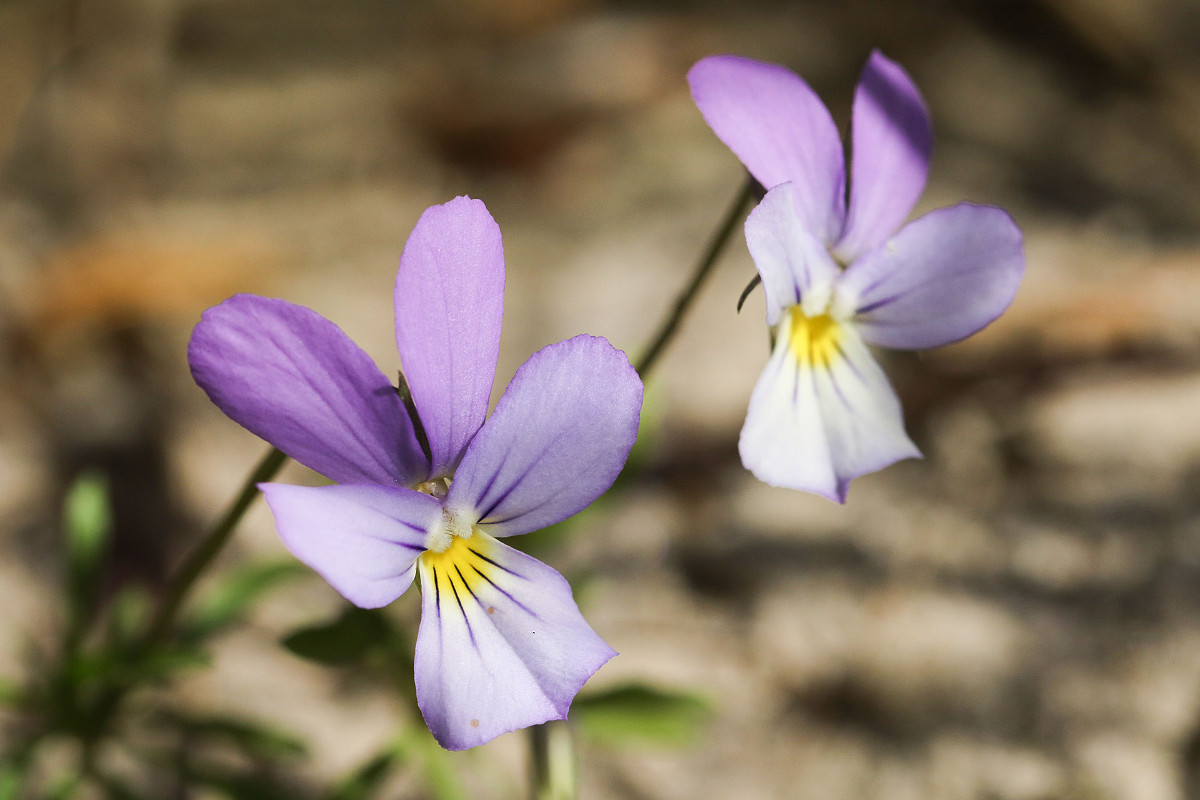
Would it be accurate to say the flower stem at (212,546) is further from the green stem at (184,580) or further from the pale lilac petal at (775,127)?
the pale lilac petal at (775,127)

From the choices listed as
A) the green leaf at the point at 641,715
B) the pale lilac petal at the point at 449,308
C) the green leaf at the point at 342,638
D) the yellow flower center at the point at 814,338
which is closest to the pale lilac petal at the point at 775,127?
the yellow flower center at the point at 814,338

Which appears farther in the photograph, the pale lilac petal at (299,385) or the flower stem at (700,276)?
the flower stem at (700,276)

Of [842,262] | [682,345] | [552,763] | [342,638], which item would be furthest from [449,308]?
[682,345]

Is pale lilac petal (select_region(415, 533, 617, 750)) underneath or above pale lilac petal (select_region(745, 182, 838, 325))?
underneath

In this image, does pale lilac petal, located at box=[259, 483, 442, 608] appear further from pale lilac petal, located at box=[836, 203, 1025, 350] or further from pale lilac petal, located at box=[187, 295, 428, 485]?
pale lilac petal, located at box=[836, 203, 1025, 350]

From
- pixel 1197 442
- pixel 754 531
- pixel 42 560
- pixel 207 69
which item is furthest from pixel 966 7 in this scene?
pixel 42 560

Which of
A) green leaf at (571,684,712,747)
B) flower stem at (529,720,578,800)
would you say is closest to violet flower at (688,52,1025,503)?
flower stem at (529,720,578,800)
